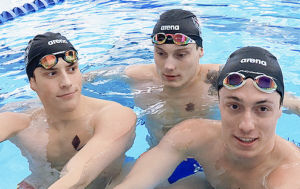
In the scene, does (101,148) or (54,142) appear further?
(54,142)

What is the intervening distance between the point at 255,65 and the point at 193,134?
94 centimetres

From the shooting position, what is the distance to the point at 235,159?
2910 millimetres

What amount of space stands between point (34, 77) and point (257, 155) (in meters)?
2.60

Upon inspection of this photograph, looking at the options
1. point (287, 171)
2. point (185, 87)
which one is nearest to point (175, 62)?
point (185, 87)

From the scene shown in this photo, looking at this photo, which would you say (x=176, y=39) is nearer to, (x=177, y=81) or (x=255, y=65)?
(x=177, y=81)

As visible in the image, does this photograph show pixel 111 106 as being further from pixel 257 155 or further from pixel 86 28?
pixel 86 28

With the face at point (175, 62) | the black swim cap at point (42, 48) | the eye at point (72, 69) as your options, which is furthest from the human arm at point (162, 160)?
the black swim cap at point (42, 48)

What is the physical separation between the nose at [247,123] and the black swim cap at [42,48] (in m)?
2.16

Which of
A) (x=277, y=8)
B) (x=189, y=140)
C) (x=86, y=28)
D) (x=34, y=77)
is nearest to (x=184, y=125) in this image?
(x=189, y=140)

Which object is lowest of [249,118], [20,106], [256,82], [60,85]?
[20,106]

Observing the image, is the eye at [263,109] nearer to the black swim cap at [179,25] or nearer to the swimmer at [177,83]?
the swimmer at [177,83]

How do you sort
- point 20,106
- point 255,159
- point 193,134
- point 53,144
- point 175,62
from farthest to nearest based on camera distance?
point 20,106 → point 175,62 → point 53,144 → point 193,134 → point 255,159

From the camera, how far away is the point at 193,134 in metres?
3.10

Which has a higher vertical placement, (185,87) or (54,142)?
(54,142)
